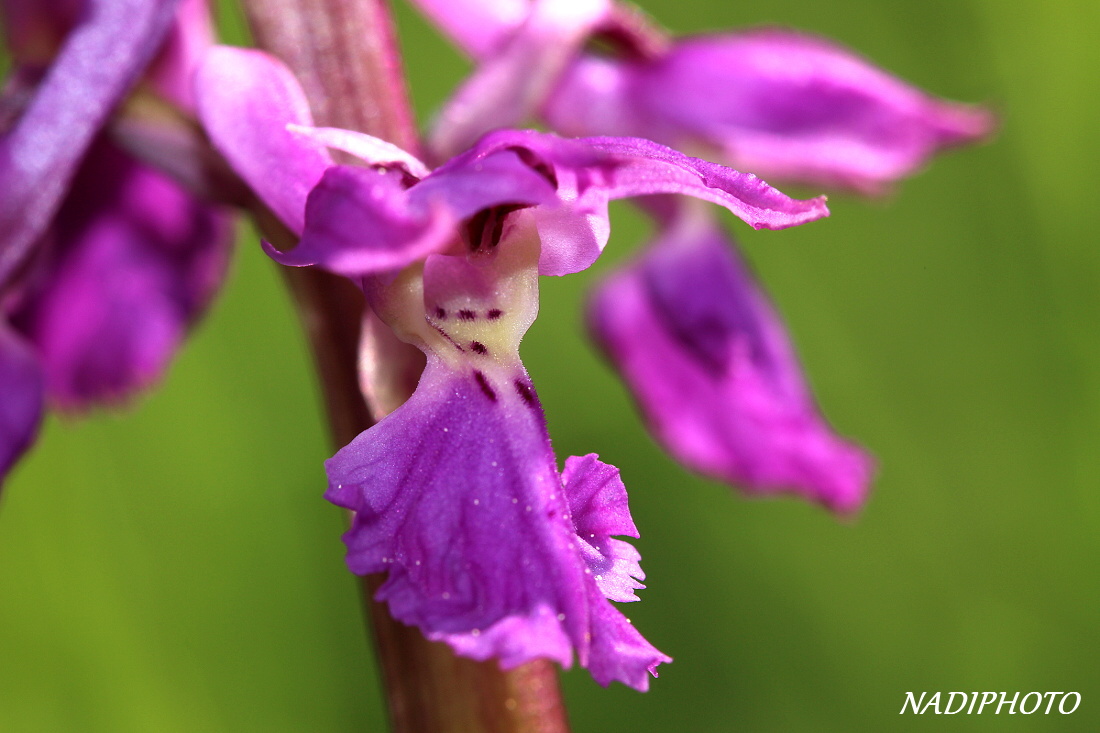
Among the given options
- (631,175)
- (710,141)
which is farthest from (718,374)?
(631,175)

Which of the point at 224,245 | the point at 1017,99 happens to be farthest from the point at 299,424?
the point at 1017,99

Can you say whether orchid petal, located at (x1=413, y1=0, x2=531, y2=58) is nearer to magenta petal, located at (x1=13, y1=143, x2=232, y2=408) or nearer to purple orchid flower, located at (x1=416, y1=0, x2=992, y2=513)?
purple orchid flower, located at (x1=416, y1=0, x2=992, y2=513)

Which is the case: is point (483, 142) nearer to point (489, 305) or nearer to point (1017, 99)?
point (489, 305)

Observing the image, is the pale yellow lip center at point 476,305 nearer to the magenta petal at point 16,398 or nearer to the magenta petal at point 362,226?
the magenta petal at point 362,226

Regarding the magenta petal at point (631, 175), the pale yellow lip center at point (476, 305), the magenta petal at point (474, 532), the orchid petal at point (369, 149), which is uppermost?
the magenta petal at point (631, 175)

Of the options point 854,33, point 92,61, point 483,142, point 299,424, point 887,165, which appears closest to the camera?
point 483,142

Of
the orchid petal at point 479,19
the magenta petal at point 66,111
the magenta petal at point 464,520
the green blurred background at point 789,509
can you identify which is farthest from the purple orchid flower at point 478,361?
the green blurred background at point 789,509

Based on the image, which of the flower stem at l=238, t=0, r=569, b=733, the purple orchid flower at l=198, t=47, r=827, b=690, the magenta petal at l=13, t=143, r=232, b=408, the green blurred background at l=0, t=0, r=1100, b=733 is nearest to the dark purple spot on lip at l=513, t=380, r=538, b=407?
the purple orchid flower at l=198, t=47, r=827, b=690
